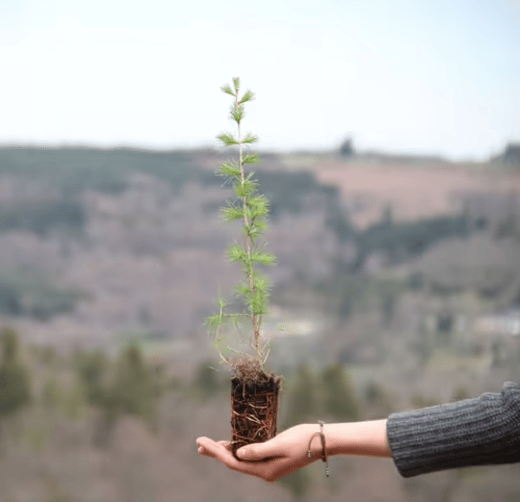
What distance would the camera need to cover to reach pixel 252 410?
96 centimetres

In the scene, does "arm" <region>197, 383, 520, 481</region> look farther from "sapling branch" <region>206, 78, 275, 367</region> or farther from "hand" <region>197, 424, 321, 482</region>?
"sapling branch" <region>206, 78, 275, 367</region>

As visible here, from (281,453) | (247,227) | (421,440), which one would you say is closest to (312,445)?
(281,453)

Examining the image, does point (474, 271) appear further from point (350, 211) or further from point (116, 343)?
point (116, 343)

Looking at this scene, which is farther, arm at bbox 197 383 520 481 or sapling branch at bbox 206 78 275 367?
sapling branch at bbox 206 78 275 367

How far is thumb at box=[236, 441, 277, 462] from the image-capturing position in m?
0.92

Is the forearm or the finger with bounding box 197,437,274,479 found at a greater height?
the forearm

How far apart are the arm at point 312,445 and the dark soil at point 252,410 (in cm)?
3

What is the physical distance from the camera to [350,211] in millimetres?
2395

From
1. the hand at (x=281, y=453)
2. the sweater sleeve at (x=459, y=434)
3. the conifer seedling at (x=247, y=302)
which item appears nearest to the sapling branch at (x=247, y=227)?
the conifer seedling at (x=247, y=302)

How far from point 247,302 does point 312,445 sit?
0.79ft

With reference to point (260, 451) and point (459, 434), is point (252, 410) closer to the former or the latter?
point (260, 451)

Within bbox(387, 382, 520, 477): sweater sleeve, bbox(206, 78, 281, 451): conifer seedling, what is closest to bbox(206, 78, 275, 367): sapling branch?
bbox(206, 78, 281, 451): conifer seedling

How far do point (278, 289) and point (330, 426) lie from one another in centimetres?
121

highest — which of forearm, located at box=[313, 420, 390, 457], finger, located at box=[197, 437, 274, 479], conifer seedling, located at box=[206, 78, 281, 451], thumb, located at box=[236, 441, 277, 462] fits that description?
conifer seedling, located at box=[206, 78, 281, 451]
